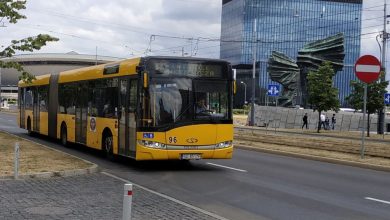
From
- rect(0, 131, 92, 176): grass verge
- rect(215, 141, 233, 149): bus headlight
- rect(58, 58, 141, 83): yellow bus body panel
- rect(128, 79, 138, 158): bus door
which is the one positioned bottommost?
rect(0, 131, 92, 176): grass verge

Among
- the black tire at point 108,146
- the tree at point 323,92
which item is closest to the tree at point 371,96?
the tree at point 323,92

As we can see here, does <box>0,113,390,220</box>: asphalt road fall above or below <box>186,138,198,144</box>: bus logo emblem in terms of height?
below

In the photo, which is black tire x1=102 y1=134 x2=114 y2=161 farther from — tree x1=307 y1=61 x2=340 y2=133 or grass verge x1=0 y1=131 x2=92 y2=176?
tree x1=307 y1=61 x2=340 y2=133

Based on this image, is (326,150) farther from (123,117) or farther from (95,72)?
(123,117)

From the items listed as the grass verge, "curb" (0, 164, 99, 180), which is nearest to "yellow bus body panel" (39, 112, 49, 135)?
the grass verge

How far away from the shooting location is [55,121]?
74.7 ft

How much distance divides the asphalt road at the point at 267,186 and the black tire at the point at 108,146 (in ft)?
1.01

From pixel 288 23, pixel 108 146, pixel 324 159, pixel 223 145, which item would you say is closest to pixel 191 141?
pixel 223 145

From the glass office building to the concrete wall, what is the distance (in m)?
49.5

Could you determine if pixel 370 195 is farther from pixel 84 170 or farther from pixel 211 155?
pixel 84 170

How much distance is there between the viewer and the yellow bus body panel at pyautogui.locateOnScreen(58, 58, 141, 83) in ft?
49.3

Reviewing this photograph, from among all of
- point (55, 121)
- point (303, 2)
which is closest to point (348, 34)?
point (303, 2)

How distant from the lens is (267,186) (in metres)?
12.2

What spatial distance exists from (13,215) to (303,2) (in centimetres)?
11092
